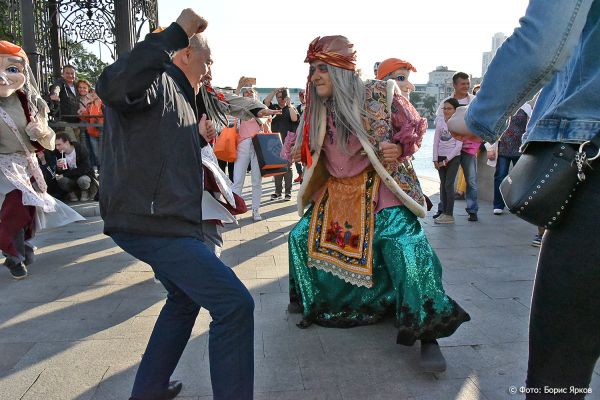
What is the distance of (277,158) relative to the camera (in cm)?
710

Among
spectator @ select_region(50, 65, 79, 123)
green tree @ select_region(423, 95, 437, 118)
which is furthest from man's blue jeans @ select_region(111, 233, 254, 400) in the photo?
green tree @ select_region(423, 95, 437, 118)

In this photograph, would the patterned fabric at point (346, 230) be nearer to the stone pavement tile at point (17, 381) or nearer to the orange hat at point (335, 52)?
the orange hat at point (335, 52)

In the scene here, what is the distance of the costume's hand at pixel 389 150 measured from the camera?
2926 mm

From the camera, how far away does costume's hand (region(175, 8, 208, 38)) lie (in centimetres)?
193

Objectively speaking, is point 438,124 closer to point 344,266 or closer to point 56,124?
point 344,266

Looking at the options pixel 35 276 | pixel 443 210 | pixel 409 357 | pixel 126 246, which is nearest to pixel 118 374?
pixel 126 246

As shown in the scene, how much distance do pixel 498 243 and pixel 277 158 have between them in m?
3.18

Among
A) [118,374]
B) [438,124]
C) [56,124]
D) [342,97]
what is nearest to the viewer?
[118,374]

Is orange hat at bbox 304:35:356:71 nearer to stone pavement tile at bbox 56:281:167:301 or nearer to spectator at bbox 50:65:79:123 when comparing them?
stone pavement tile at bbox 56:281:167:301

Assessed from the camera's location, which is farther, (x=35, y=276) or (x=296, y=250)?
(x=35, y=276)

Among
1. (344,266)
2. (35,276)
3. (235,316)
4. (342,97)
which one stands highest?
(342,97)

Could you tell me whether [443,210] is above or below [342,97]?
below

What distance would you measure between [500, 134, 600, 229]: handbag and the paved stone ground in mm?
1419

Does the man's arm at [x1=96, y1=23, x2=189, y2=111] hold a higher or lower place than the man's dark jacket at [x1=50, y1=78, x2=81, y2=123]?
higher
